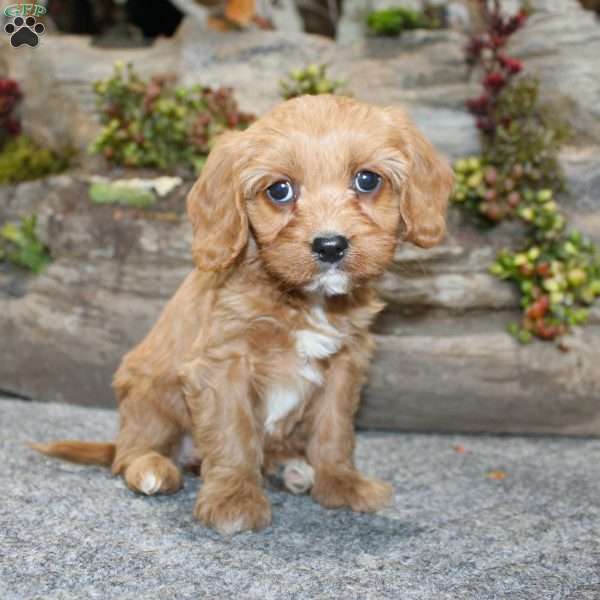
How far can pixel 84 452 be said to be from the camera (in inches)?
187

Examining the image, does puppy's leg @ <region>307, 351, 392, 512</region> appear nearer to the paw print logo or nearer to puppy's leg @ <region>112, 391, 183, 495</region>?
puppy's leg @ <region>112, 391, 183, 495</region>

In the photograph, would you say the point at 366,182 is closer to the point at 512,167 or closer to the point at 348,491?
the point at 348,491

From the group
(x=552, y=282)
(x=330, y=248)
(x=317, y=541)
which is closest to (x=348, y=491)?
(x=317, y=541)

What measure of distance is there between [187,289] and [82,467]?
47.2 inches

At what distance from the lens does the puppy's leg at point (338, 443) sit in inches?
171

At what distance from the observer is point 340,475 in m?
4.39

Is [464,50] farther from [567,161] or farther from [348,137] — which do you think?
[348,137]

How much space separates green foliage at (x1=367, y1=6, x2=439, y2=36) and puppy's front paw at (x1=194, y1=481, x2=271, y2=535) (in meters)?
5.23

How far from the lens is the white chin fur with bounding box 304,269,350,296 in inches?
144

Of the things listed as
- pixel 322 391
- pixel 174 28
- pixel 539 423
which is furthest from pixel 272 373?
pixel 174 28

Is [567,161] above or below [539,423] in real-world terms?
above

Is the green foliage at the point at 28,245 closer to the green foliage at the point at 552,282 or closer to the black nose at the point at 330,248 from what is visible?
the green foliage at the point at 552,282

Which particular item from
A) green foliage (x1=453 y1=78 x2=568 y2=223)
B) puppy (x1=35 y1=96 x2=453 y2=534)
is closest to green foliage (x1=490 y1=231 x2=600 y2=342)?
green foliage (x1=453 y1=78 x2=568 y2=223)

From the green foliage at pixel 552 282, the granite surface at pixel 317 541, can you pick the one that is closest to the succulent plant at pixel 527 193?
the green foliage at pixel 552 282
